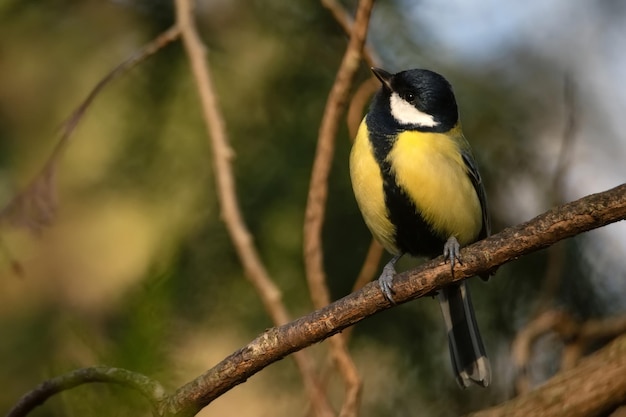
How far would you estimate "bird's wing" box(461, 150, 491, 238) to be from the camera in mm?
2492

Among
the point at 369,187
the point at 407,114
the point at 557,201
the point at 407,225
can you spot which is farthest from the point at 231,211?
the point at 557,201

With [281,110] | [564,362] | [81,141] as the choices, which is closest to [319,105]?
[281,110]

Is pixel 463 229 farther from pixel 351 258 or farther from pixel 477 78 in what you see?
pixel 477 78

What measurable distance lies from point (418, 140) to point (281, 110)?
650 mm

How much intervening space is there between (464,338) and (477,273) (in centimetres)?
89

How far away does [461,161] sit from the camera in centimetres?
246

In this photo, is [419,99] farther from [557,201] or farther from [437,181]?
[557,201]

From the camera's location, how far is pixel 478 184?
2.53m

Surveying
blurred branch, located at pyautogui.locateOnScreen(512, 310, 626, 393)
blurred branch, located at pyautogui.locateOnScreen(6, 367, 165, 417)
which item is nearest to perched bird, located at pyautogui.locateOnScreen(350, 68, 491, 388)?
blurred branch, located at pyautogui.locateOnScreen(512, 310, 626, 393)

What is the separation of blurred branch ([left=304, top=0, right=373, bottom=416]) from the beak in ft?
1.03

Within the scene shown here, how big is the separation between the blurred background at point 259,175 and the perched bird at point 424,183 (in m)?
0.12

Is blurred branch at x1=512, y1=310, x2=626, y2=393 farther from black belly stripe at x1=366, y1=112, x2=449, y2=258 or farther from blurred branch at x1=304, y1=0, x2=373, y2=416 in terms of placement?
blurred branch at x1=304, y1=0, x2=373, y2=416

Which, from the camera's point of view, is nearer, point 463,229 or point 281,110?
point 463,229

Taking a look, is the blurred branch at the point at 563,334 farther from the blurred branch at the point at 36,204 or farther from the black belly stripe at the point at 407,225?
the blurred branch at the point at 36,204
